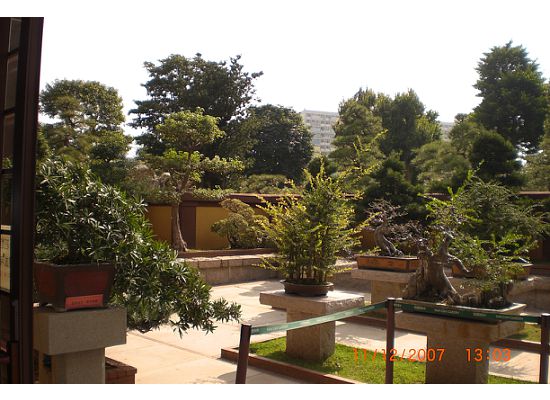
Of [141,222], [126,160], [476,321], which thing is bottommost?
[476,321]

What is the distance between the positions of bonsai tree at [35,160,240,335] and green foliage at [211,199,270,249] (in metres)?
9.73

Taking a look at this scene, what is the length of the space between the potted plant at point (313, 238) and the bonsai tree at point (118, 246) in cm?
172

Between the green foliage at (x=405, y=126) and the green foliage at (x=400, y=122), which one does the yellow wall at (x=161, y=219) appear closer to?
the green foliage at (x=400, y=122)

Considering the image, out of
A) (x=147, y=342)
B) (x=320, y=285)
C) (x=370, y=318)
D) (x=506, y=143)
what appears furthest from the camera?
(x=506, y=143)

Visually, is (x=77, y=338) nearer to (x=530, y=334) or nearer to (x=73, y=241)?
(x=73, y=241)

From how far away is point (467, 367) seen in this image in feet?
14.3

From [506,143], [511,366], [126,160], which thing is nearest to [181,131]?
[126,160]

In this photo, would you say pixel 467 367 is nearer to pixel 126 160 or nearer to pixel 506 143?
pixel 506 143

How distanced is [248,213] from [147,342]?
315 inches

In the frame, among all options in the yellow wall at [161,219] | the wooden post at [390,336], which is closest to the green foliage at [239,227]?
the yellow wall at [161,219]

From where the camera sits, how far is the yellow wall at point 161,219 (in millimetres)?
15344

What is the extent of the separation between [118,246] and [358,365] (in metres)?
2.98

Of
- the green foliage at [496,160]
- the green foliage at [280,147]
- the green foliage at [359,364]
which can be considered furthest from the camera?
the green foliage at [280,147]
